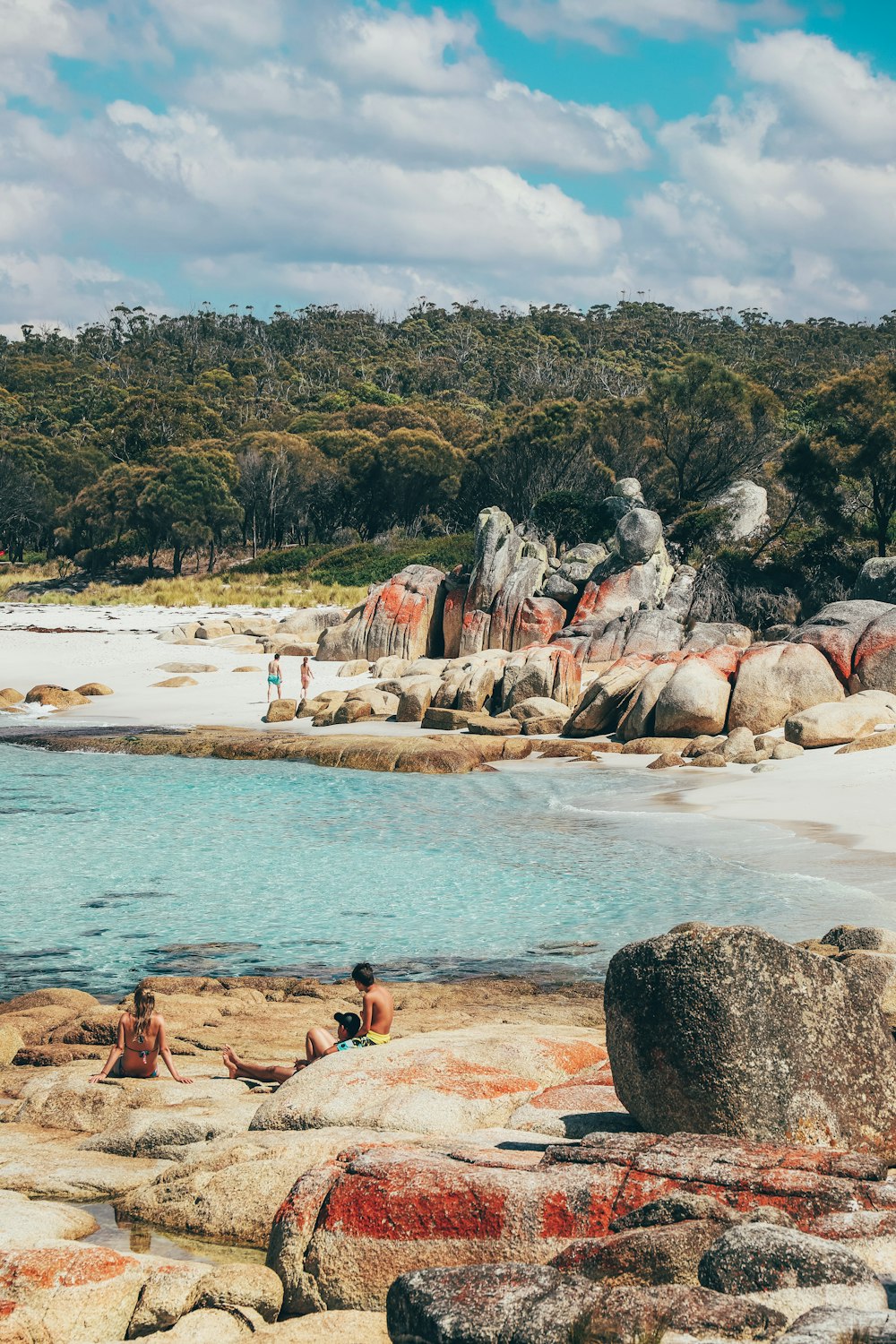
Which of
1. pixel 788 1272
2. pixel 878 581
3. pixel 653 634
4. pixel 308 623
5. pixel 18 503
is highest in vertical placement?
pixel 18 503

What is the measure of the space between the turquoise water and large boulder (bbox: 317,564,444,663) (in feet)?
47.6

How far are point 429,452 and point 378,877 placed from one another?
49.3m

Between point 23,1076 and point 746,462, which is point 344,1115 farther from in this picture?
point 746,462

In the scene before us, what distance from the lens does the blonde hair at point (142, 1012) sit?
30.7 ft

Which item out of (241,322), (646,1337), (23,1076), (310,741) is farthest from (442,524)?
(241,322)

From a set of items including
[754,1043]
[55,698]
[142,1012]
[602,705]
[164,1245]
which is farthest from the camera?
[55,698]

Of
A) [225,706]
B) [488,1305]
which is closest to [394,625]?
[225,706]

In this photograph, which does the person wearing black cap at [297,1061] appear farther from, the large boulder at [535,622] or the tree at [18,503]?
the tree at [18,503]

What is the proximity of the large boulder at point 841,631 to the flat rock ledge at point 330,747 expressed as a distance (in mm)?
5834

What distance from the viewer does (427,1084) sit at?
7566mm

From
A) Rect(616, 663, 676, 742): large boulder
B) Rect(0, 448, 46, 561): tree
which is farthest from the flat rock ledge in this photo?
Rect(0, 448, 46, 561): tree

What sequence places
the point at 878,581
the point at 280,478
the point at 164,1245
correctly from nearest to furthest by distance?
the point at 164,1245, the point at 878,581, the point at 280,478

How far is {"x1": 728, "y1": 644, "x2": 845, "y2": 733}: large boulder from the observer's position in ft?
88.7

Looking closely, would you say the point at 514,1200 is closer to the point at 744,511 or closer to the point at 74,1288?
the point at 74,1288
